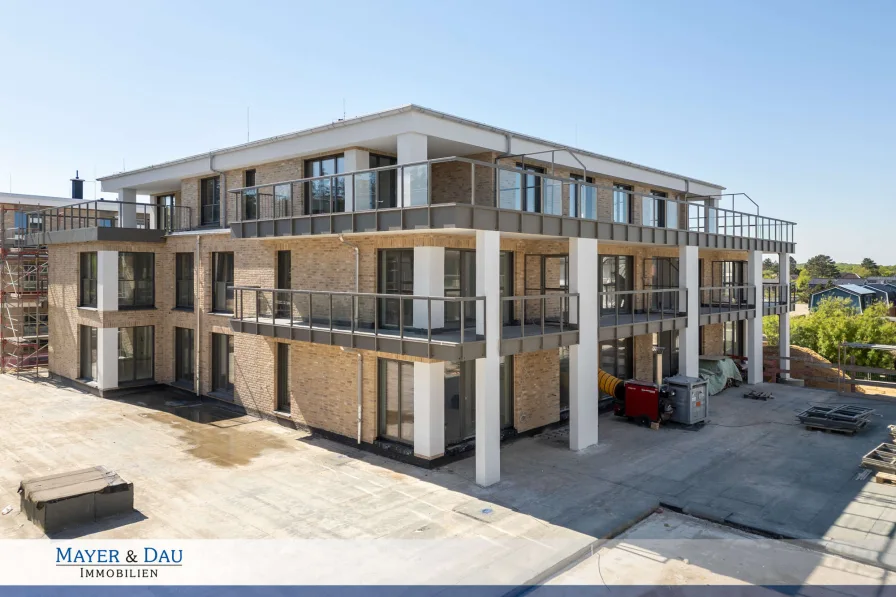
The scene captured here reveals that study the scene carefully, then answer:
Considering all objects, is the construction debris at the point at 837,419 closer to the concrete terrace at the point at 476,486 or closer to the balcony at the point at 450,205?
the concrete terrace at the point at 476,486

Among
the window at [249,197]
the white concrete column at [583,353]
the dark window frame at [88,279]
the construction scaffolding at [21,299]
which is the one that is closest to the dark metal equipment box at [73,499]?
the window at [249,197]

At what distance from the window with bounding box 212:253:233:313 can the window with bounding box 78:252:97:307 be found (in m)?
5.02

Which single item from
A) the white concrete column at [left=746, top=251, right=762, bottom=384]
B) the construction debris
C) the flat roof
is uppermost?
the flat roof

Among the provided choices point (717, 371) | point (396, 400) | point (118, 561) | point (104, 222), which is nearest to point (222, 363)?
point (396, 400)

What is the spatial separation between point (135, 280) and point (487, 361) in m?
14.8

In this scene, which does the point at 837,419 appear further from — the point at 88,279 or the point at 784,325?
the point at 88,279

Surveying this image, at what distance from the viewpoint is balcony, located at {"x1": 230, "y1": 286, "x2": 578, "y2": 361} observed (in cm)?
1149

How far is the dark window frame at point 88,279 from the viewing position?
67.1ft

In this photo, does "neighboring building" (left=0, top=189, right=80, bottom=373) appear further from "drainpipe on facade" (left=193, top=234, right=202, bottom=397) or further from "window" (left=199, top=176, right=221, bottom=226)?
"window" (left=199, top=176, right=221, bottom=226)

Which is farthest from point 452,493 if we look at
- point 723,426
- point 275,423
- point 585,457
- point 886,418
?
point 886,418

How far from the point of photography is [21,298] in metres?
22.8

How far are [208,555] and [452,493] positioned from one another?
4368 millimetres

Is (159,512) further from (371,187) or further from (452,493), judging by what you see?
(371,187)

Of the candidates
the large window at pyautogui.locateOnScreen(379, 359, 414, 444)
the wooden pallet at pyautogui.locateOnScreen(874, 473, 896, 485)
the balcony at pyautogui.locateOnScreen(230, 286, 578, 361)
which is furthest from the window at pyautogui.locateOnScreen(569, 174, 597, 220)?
the wooden pallet at pyautogui.locateOnScreen(874, 473, 896, 485)
